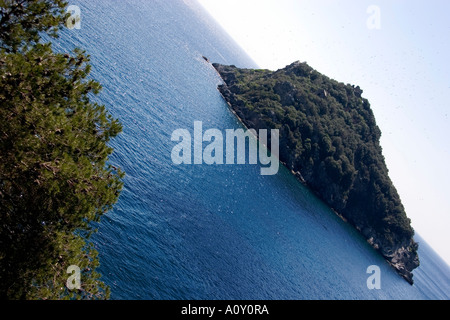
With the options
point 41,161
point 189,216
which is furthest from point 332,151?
point 41,161

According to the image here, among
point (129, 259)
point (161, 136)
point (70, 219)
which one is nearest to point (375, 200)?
point (161, 136)

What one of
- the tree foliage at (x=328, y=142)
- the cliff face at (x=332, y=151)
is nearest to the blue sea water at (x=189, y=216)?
the cliff face at (x=332, y=151)

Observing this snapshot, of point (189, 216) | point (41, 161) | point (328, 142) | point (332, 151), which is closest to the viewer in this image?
point (41, 161)

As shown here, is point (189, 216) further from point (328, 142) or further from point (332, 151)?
point (328, 142)

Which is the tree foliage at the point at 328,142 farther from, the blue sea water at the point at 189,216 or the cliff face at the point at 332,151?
the blue sea water at the point at 189,216

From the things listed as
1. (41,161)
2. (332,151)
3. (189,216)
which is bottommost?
(189,216)

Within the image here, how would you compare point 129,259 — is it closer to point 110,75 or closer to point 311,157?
point 110,75
